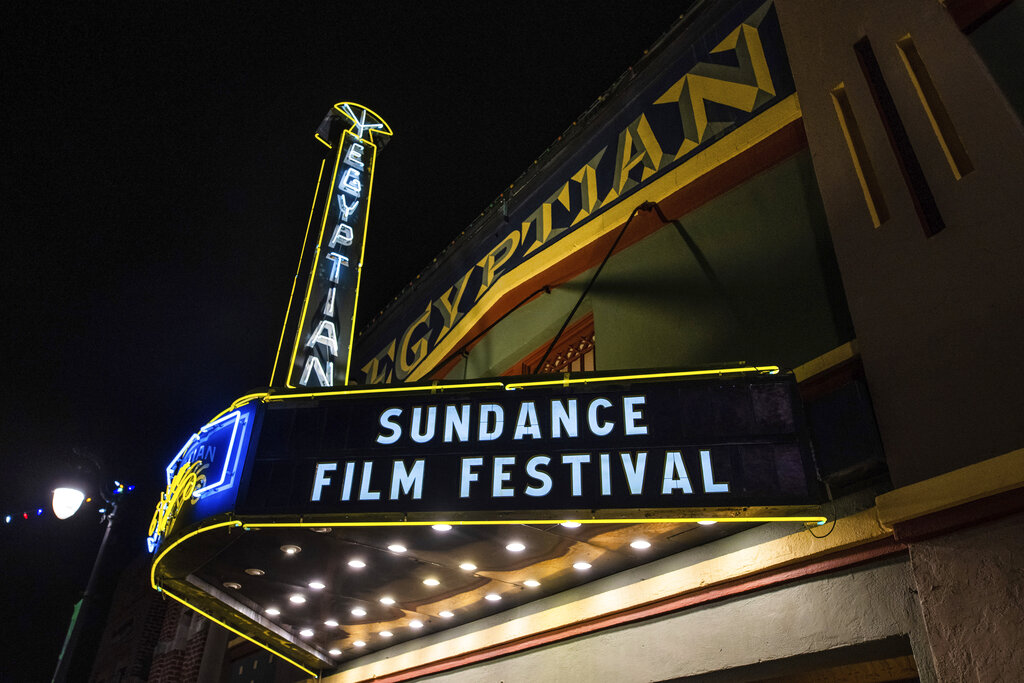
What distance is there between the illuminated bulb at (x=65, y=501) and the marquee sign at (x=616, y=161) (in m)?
5.68

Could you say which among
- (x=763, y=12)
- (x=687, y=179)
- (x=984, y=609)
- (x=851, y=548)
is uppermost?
(x=763, y=12)

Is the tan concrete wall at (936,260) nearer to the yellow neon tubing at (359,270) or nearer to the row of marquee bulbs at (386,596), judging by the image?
the row of marquee bulbs at (386,596)

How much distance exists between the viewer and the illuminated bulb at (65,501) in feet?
39.0

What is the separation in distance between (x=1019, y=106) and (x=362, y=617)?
844cm

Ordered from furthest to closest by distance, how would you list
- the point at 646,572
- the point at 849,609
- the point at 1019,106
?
the point at 646,572, the point at 1019,106, the point at 849,609

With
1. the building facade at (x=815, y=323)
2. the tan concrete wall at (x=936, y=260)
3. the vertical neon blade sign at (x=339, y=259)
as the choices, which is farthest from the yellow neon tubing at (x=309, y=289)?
the tan concrete wall at (x=936, y=260)

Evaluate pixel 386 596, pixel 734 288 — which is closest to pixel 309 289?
pixel 386 596

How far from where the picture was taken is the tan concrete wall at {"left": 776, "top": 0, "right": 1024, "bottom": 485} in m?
4.56

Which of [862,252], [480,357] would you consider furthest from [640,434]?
[480,357]

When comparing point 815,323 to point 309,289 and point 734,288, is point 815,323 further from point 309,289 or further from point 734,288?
point 309,289

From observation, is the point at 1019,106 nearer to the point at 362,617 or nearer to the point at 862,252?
the point at 862,252

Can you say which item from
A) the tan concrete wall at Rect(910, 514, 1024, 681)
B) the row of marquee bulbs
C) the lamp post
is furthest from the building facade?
the lamp post

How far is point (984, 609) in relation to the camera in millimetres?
4125

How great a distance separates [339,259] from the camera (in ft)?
35.7
